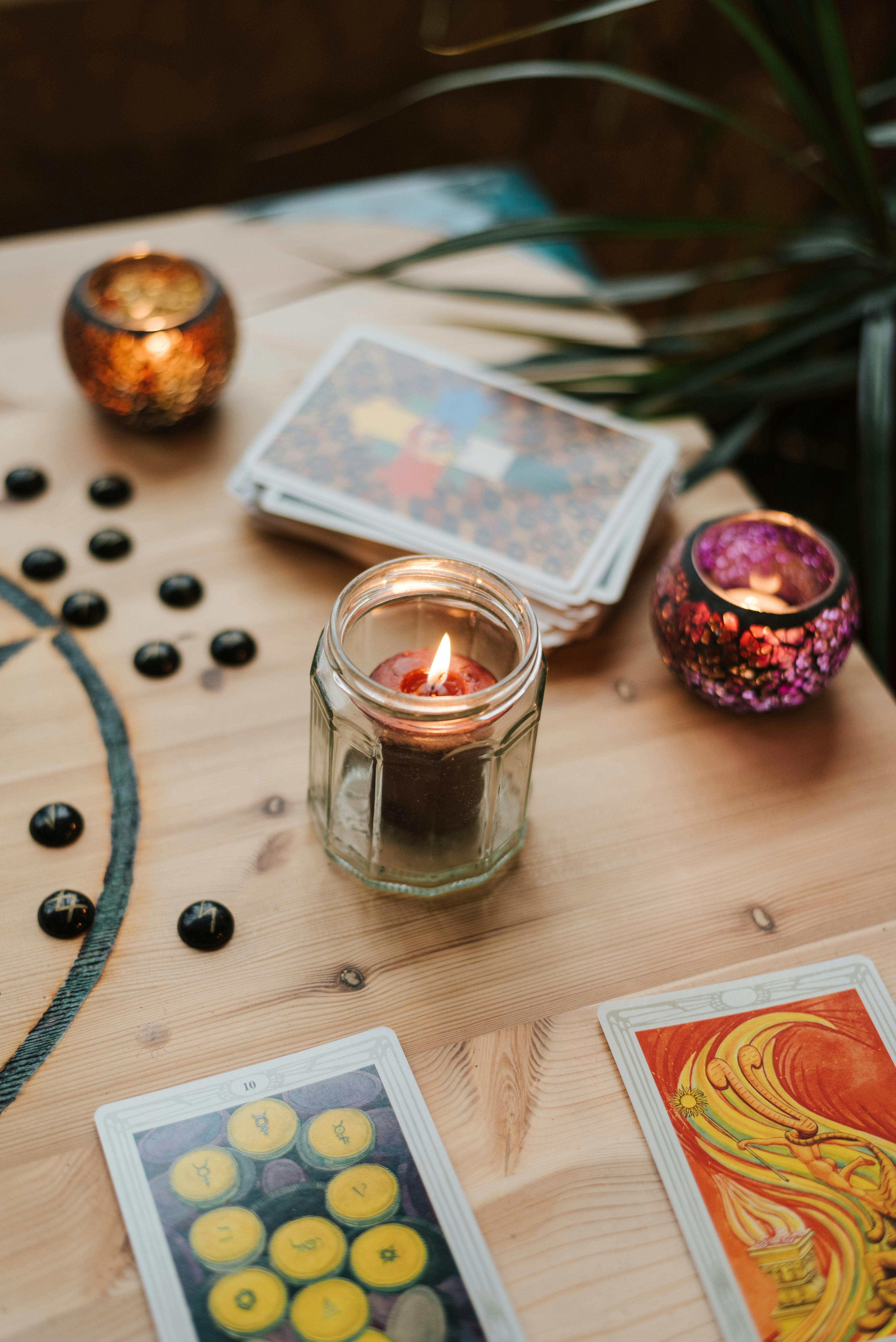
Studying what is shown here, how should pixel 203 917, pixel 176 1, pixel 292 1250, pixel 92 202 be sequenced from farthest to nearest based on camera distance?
1. pixel 92 202
2. pixel 176 1
3. pixel 203 917
4. pixel 292 1250

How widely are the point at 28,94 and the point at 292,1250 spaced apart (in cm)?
166

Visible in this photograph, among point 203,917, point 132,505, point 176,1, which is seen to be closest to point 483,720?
point 203,917

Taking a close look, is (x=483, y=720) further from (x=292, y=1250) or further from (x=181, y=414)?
(x=181, y=414)

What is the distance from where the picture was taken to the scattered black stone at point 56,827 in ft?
2.29

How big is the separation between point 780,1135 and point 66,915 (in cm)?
45

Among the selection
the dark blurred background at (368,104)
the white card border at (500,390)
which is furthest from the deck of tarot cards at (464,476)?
the dark blurred background at (368,104)

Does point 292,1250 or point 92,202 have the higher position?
point 292,1250

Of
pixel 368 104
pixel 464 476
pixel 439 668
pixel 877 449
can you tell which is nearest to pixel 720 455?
pixel 877 449

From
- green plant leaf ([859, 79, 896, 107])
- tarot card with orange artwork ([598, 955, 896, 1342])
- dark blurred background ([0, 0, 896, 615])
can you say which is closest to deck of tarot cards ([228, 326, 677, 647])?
tarot card with orange artwork ([598, 955, 896, 1342])

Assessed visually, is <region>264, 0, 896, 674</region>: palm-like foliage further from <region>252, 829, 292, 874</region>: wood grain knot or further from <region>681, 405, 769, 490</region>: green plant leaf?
<region>252, 829, 292, 874</region>: wood grain knot

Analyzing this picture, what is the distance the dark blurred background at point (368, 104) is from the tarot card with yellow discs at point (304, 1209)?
1103 mm

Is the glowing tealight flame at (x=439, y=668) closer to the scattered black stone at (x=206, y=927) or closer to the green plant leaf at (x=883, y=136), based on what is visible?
the scattered black stone at (x=206, y=927)

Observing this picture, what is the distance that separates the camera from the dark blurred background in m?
1.54

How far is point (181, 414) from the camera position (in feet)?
3.10
